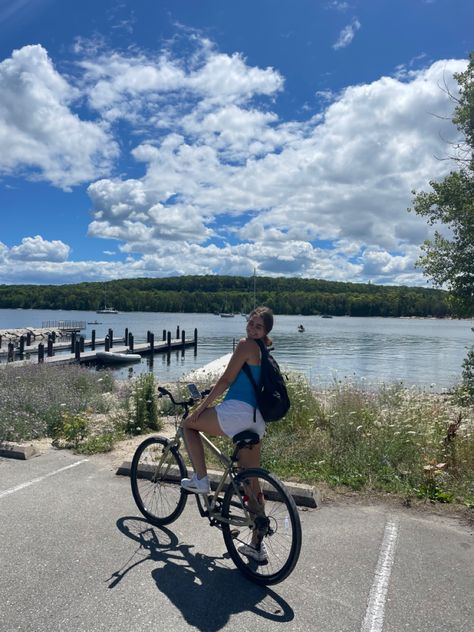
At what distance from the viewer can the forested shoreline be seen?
507 feet

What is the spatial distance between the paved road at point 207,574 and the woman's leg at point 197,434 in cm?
65

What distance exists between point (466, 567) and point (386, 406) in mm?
4273

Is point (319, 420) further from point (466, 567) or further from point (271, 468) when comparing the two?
point (466, 567)

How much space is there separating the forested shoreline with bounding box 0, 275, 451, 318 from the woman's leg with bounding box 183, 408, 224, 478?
140 m

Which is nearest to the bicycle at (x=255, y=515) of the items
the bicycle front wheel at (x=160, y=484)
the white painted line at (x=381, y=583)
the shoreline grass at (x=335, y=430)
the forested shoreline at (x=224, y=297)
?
the bicycle front wheel at (x=160, y=484)

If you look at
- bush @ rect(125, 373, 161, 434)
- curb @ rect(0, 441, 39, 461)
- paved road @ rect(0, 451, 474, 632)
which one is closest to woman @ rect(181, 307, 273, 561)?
paved road @ rect(0, 451, 474, 632)

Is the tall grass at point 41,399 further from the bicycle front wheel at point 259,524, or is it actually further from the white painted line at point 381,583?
the white painted line at point 381,583

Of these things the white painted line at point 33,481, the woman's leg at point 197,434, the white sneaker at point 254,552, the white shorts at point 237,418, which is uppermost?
the white shorts at point 237,418

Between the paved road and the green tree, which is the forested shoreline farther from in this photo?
the paved road

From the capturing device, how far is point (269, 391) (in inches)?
153

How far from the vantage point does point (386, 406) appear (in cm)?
809

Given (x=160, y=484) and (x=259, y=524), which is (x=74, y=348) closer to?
(x=160, y=484)

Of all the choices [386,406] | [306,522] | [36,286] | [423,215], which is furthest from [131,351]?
[36,286]

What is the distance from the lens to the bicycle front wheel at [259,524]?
3.67 meters
